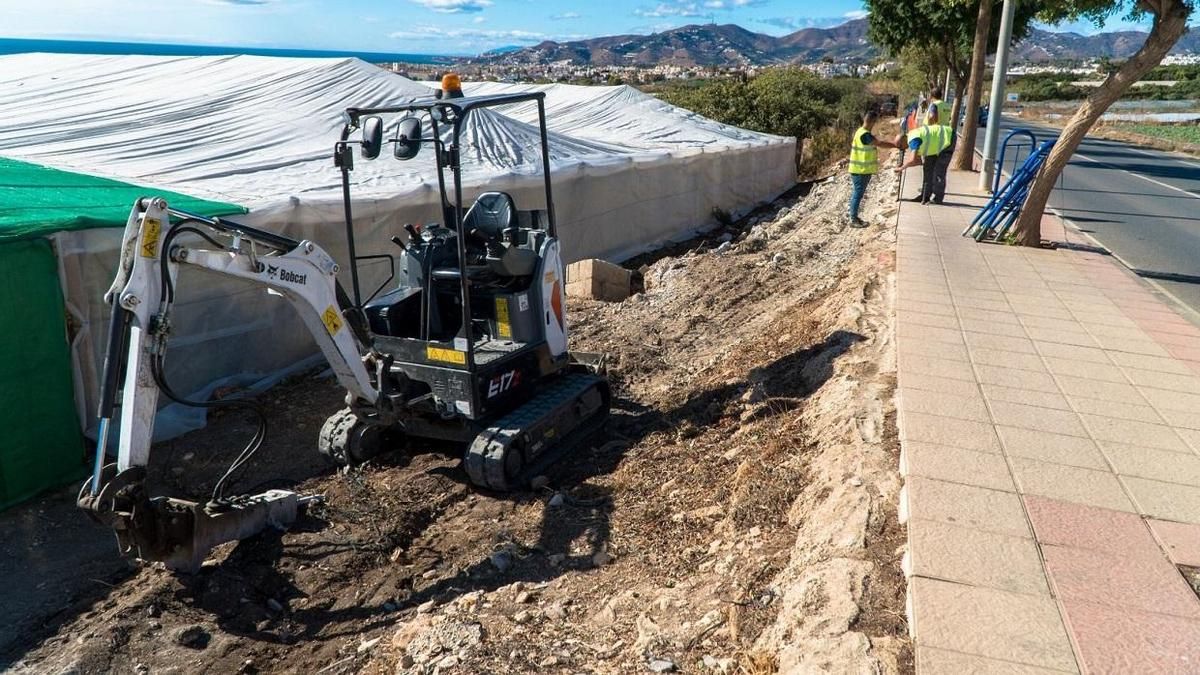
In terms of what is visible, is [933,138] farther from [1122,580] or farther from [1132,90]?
[1132,90]

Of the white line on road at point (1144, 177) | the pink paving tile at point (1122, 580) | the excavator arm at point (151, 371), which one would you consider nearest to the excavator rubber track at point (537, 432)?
the excavator arm at point (151, 371)

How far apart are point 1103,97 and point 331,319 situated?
9771 millimetres

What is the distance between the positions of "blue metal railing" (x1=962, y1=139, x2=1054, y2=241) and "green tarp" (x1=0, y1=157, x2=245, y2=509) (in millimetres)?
10471

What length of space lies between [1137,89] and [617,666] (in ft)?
285

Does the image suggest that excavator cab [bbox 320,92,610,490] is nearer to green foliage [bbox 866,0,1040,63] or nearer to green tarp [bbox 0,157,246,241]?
green tarp [bbox 0,157,246,241]

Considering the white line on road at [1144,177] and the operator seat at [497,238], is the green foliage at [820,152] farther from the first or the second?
the operator seat at [497,238]

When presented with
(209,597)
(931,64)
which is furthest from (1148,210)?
(931,64)

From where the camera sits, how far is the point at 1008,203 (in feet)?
39.8

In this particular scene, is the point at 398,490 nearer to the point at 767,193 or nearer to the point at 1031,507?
the point at 1031,507

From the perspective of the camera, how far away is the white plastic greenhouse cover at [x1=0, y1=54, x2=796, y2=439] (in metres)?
7.80

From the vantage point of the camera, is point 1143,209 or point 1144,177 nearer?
point 1143,209

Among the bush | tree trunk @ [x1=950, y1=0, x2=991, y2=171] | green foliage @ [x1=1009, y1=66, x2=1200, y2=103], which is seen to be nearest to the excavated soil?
tree trunk @ [x1=950, y1=0, x2=991, y2=171]

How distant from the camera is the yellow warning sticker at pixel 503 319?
21.4ft

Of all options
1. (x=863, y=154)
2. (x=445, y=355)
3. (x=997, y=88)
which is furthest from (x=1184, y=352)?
(x=997, y=88)
